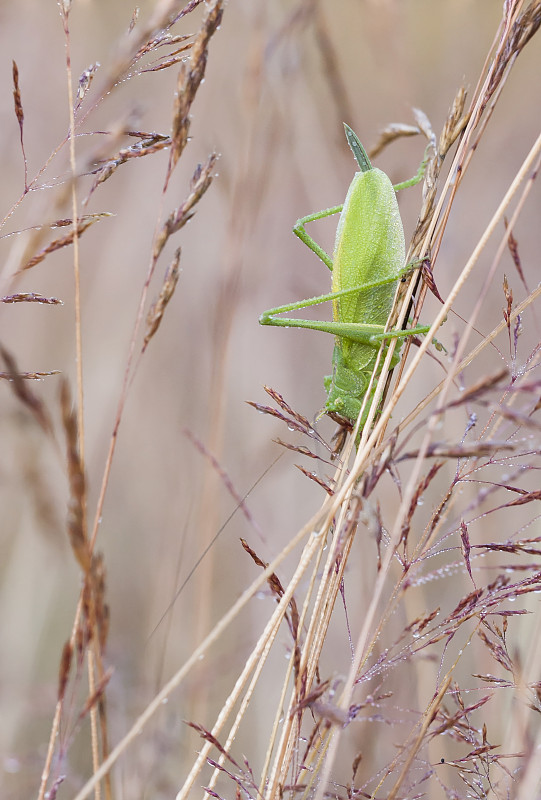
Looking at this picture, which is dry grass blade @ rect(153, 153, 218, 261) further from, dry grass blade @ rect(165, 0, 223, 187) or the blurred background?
the blurred background

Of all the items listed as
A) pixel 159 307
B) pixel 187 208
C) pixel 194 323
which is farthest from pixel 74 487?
pixel 194 323

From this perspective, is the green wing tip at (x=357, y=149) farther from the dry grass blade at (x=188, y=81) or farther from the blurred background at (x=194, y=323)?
the dry grass blade at (x=188, y=81)

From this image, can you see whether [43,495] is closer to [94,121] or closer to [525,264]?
[525,264]

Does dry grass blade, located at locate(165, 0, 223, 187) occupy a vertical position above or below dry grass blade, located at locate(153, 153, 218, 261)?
above

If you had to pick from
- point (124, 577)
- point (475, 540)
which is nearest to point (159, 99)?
point (124, 577)

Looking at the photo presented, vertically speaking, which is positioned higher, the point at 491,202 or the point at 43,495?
the point at 491,202

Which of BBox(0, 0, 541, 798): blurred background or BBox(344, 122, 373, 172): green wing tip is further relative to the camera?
BBox(0, 0, 541, 798): blurred background

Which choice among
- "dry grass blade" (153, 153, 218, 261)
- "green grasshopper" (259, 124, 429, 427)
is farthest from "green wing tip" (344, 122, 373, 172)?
"dry grass blade" (153, 153, 218, 261)
